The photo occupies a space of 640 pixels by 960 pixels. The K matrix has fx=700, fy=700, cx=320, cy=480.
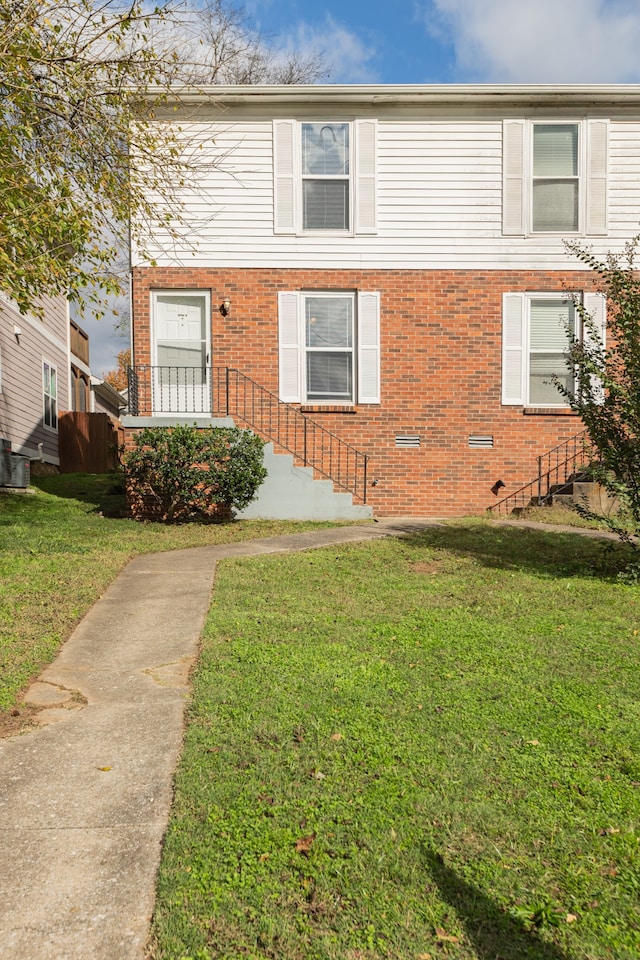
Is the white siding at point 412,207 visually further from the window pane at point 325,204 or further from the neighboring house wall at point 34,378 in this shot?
the neighboring house wall at point 34,378

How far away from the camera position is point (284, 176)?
38.8ft

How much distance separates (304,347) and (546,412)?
14.1ft

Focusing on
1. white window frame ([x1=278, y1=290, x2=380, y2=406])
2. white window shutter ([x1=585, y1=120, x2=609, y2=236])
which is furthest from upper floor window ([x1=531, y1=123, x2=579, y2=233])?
white window frame ([x1=278, y1=290, x2=380, y2=406])

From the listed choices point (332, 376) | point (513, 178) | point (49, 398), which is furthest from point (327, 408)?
point (49, 398)

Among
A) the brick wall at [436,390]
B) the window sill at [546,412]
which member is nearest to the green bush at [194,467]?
the brick wall at [436,390]

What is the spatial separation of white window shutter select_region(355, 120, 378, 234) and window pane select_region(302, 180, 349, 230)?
23 centimetres

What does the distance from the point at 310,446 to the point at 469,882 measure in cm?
986

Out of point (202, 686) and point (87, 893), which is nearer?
point (87, 893)

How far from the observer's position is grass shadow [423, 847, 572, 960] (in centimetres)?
195

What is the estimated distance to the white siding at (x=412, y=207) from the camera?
38.8ft

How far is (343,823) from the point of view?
255cm

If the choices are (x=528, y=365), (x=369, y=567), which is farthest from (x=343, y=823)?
(x=528, y=365)

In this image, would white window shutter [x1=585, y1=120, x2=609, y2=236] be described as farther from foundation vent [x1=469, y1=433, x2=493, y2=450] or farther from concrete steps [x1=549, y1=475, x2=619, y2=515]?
concrete steps [x1=549, y1=475, x2=619, y2=515]

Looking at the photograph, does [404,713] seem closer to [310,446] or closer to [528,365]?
[310,446]
